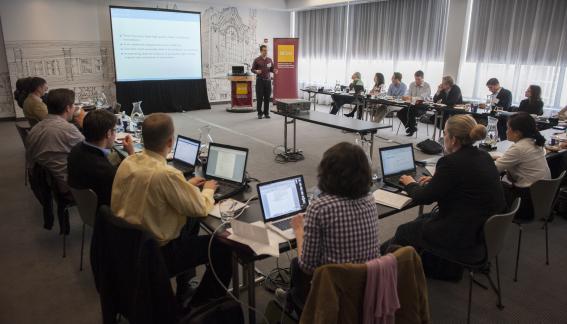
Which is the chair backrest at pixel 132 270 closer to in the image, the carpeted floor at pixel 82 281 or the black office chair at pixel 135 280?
the black office chair at pixel 135 280

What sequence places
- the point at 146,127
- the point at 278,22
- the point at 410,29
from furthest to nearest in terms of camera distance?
the point at 278,22, the point at 410,29, the point at 146,127

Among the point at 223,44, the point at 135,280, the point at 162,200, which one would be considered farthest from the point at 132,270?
the point at 223,44

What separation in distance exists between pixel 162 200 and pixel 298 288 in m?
0.77

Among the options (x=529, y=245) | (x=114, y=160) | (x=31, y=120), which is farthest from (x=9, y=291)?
(x=529, y=245)

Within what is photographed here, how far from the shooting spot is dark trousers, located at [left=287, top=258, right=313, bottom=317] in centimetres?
174

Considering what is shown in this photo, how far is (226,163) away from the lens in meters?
2.68

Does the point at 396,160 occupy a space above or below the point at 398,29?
below

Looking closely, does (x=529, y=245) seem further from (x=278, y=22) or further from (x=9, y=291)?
(x=278, y=22)

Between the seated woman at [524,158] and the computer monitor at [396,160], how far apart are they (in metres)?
0.74

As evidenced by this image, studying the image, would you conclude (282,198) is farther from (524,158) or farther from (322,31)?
(322,31)

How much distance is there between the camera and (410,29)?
28.7 ft

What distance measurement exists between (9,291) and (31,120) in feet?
8.69

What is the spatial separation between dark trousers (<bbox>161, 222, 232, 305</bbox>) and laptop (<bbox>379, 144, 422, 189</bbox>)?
1233 millimetres

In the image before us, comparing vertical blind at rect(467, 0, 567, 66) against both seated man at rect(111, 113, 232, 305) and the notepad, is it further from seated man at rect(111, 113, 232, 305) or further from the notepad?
seated man at rect(111, 113, 232, 305)
